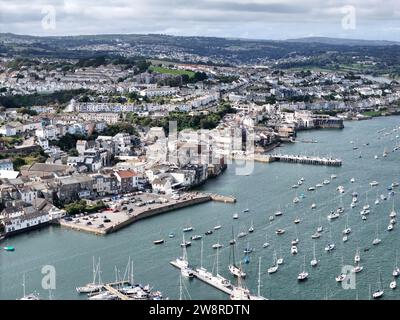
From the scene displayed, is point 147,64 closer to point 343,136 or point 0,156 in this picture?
point 343,136

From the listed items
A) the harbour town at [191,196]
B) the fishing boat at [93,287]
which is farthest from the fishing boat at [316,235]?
the fishing boat at [93,287]

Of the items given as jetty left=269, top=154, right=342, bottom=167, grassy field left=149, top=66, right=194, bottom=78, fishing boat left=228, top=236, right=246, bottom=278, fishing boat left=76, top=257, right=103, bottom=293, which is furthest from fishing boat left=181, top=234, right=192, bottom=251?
grassy field left=149, top=66, right=194, bottom=78

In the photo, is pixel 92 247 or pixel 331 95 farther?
pixel 331 95

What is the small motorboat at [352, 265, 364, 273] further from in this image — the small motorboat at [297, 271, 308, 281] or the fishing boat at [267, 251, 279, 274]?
the fishing boat at [267, 251, 279, 274]
